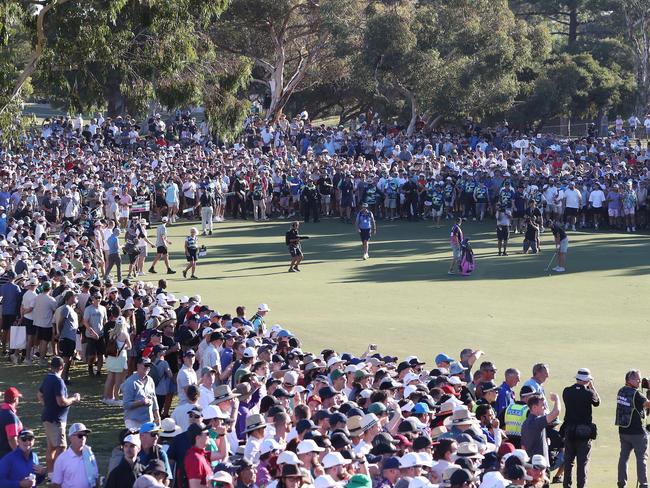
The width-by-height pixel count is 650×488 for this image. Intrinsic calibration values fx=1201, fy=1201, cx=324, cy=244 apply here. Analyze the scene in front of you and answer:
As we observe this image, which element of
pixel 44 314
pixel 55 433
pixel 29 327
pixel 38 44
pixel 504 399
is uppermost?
pixel 38 44

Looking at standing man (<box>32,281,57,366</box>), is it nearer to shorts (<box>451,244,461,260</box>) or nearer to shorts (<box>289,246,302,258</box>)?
Answer: shorts (<box>289,246,302,258</box>)

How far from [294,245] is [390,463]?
19.2 metres

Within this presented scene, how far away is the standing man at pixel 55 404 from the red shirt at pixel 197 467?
11.5ft

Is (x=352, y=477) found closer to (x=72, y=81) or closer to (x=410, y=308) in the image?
(x=410, y=308)

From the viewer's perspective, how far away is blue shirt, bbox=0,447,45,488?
10.3m

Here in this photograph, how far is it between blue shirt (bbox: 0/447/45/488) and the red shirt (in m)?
1.46

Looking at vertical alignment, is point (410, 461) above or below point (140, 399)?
above

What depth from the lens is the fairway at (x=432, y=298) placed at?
61.2ft

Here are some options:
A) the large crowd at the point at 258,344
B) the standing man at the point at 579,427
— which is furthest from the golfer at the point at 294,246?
the standing man at the point at 579,427

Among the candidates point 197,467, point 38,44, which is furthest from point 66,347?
point 197,467

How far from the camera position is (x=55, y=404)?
44.1 feet

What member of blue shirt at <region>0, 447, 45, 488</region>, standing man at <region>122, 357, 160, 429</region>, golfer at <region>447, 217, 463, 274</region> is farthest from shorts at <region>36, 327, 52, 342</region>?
golfer at <region>447, 217, 463, 274</region>

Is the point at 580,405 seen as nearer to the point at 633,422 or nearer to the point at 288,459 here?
the point at 633,422

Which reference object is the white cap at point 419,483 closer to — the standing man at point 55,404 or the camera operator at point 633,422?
the camera operator at point 633,422
